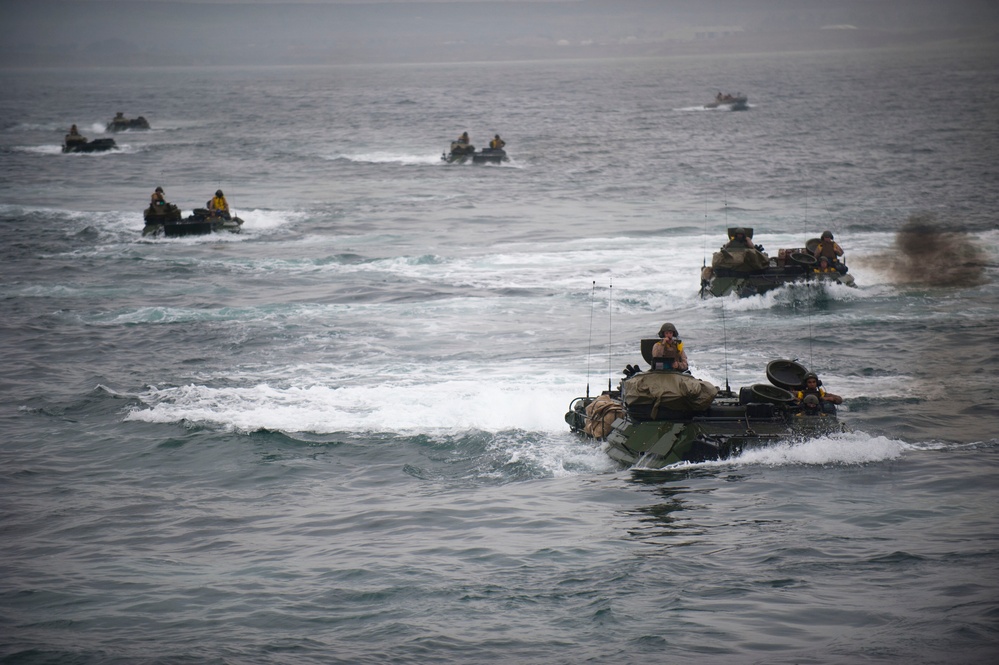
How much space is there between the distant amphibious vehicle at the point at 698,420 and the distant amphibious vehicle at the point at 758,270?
10028 mm

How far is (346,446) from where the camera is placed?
1809 cm

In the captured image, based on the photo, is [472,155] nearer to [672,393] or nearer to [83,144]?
[83,144]

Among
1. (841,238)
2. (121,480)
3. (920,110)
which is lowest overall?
(121,480)

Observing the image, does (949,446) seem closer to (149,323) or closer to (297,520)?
(297,520)

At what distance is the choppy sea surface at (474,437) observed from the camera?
11953 millimetres

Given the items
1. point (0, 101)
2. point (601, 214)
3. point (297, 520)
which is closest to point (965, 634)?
point (297, 520)

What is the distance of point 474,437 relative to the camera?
18250 mm

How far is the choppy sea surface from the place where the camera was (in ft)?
39.2

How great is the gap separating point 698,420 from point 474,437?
12.2 ft

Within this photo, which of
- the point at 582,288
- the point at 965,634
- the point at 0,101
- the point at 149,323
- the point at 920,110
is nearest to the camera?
the point at 965,634

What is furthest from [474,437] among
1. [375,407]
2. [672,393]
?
[672,393]

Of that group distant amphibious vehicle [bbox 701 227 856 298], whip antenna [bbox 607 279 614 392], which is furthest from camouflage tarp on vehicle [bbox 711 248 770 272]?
whip antenna [bbox 607 279 614 392]

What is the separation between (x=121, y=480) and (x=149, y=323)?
10613 mm

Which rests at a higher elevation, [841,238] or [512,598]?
[841,238]
